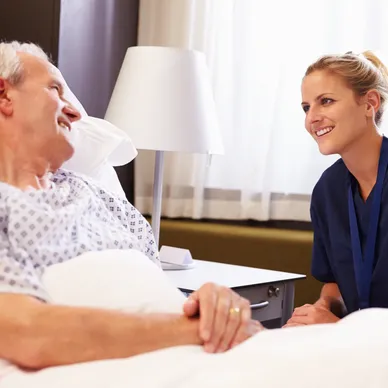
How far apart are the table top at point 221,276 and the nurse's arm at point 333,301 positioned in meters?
0.20

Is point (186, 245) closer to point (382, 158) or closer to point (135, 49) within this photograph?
point (135, 49)

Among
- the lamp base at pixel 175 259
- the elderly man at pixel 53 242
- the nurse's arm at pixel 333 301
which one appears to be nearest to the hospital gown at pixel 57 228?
the elderly man at pixel 53 242

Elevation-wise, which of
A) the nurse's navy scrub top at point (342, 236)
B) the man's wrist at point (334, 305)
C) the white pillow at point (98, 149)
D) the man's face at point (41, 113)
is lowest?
the man's wrist at point (334, 305)

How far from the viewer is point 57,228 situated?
1.52 meters

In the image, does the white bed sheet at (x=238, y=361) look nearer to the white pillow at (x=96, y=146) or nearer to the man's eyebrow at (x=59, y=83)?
the man's eyebrow at (x=59, y=83)

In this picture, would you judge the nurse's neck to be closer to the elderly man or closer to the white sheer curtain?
the elderly man

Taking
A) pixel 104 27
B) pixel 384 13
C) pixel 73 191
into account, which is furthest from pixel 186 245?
pixel 73 191

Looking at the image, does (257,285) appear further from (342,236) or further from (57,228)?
(57,228)

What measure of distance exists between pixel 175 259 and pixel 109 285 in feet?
3.37

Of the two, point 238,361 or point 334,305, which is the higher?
point 238,361

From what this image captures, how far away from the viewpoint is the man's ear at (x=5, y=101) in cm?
167

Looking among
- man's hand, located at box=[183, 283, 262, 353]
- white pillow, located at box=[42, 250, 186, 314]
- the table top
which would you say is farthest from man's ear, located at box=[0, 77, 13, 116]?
the table top

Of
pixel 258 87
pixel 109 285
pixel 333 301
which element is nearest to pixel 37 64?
pixel 109 285

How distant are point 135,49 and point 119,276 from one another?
1095 millimetres
